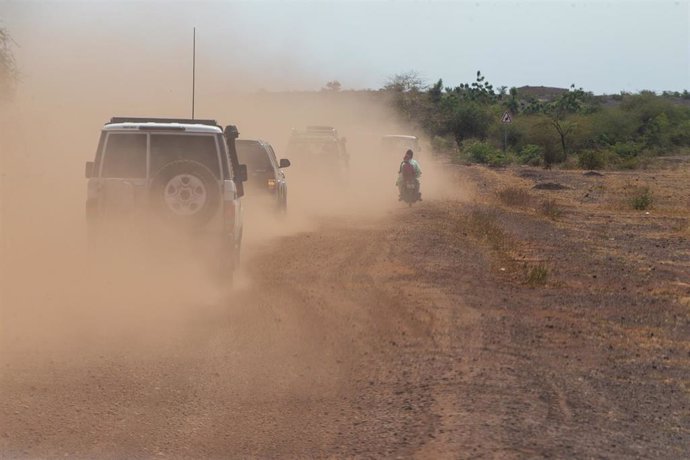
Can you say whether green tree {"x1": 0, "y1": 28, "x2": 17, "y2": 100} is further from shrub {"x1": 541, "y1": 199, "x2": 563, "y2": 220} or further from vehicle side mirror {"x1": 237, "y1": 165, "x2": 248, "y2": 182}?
shrub {"x1": 541, "y1": 199, "x2": 563, "y2": 220}

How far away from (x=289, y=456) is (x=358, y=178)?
110 ft

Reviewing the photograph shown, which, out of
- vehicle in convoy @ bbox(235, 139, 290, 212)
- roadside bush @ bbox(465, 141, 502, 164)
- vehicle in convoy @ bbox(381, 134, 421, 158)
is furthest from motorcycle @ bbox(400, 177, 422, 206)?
roadside bush @ bbox(465, 141, 502, 164)

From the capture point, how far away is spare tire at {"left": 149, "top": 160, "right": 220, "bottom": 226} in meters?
11.0

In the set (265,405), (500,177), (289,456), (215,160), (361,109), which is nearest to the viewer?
(289,456)

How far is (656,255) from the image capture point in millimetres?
16750

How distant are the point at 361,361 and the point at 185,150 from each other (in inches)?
171

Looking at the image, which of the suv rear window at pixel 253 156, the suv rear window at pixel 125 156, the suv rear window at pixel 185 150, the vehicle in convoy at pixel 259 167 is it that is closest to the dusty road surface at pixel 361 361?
the suv rear window at pixel 125 156

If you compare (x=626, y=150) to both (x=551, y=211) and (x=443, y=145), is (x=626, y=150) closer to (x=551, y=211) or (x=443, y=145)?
(x=443, y=145)

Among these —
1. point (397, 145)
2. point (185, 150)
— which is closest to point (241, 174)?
point (185, 150)

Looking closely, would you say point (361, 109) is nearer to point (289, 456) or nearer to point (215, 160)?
point (215, 160)

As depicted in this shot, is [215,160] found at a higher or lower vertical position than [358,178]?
higher

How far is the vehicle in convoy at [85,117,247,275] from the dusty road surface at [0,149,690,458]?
0.59 meters

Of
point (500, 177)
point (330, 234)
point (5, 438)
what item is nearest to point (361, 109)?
point (500, 177)

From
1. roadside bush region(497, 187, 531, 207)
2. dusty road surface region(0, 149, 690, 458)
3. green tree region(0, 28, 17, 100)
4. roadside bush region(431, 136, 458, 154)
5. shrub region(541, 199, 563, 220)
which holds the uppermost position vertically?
green tree region(0, 28, 17, 100)
